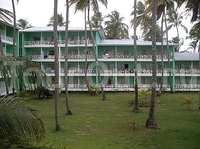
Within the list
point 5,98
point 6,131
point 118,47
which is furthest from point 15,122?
point 118,47

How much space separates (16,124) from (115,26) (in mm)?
41804

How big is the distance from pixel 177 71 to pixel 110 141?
24.8 metres

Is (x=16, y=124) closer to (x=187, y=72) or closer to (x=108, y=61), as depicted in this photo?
(x=108, y=61)

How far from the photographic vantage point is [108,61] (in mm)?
32875

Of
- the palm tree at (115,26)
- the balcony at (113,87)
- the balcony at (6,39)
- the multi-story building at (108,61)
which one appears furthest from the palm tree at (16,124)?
the palm tree at (115,26)

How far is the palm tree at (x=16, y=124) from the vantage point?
8.98 feet

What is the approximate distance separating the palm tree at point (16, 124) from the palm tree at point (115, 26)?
136 feet

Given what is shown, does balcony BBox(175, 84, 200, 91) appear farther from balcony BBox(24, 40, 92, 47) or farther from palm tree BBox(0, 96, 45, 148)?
palm tree BBox(0, 96, 45, 148)

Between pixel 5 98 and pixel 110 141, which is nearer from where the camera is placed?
pixel 5 98

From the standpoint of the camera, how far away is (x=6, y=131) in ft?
9.25

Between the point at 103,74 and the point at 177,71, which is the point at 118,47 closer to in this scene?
the point at 103,74

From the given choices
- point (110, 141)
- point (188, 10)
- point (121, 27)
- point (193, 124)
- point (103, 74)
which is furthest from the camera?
point (121, 27)

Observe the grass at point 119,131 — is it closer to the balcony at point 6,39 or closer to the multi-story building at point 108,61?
the balcony at point 6,39

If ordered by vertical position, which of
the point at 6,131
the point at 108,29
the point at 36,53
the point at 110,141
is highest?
the point at 108,29
